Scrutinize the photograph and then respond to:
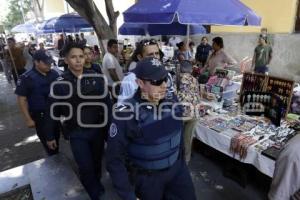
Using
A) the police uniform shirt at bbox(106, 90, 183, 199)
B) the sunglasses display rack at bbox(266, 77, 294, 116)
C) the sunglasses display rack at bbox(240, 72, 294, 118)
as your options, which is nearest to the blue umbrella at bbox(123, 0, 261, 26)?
the sunglasses display rack at bbox(240, 72, 294, 118)

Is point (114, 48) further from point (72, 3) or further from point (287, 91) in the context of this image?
point (287, 91)

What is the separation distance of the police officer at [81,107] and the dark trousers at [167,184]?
3.29ft

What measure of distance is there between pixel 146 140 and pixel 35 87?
2280mm

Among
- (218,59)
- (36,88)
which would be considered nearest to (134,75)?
(36,88)

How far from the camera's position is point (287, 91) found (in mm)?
3270

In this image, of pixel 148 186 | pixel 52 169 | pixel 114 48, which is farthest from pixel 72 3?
pixel 148 186

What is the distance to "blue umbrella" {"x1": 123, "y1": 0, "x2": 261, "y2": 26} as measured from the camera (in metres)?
3.53

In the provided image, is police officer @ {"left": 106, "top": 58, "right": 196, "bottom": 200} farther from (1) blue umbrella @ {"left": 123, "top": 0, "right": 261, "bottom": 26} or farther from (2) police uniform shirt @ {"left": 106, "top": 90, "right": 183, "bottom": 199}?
(1) blue umbrella @ {"left": 123, "top": 0, "right": 261, "bottom": 26}

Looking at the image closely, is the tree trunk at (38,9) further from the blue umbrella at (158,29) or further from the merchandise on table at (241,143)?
the merchandise on table at (241,143)

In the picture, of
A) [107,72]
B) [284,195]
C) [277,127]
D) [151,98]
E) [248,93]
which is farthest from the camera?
[107,72]

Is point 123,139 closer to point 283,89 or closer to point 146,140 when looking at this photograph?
point 146,140

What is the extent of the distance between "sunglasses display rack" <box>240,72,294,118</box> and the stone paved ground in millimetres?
1074

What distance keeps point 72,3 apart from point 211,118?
5.41 meters

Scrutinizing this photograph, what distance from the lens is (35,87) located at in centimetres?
355
